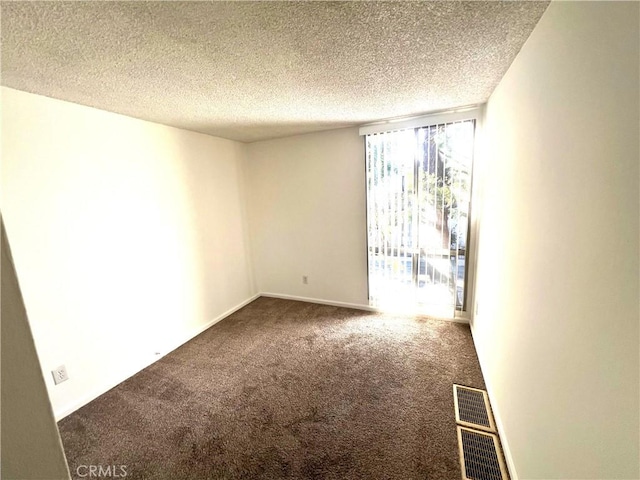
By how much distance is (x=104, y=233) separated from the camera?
2.16 m

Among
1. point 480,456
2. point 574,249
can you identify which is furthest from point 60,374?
point 574,249

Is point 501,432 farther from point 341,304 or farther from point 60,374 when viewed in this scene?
point 60,374

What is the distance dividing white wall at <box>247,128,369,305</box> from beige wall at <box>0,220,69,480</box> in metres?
2.96

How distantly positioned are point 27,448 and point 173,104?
2230 mm

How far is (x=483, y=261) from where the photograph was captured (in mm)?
2361

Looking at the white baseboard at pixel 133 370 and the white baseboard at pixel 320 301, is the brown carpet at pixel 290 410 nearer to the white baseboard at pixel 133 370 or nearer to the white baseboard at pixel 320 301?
the white baseboard at pixel 133 370

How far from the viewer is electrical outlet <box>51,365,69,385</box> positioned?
1887 mm

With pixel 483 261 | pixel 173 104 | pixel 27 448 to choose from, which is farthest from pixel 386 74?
→ pixel 27 448

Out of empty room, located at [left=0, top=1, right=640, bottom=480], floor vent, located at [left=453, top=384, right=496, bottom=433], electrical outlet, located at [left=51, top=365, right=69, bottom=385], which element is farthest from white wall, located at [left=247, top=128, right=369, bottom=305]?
electrical outlet, located at [left=51, top=365, right=69, bottom=385]

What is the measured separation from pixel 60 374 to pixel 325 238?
8.83 feet

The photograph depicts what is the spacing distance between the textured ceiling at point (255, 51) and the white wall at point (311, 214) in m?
1.06

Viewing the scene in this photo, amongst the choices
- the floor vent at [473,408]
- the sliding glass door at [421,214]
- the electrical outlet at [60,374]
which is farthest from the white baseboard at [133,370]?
the floor vent at [473,408]

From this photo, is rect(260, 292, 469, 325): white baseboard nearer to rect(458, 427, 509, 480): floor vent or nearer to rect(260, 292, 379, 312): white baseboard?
rect(260, 292, 379, 312): white baseboard

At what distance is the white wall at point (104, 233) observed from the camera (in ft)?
5.74
